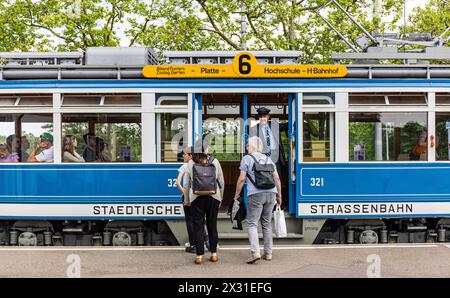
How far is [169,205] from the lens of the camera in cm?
866

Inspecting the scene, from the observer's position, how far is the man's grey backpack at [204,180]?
7.29 metres

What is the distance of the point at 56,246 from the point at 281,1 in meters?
A: 13.8

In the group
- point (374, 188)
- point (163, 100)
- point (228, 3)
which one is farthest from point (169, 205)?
point (228, 3)

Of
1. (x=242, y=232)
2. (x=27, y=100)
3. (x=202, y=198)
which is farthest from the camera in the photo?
(x=27, y=100)

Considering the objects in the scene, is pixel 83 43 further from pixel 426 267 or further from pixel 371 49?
pixel 426 267

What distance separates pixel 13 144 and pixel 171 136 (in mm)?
2531

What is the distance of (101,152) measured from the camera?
877cm

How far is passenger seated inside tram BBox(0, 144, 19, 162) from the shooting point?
880 cm

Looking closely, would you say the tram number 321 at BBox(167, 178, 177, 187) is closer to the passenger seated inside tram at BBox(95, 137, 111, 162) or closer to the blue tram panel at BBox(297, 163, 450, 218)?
the passenger seated inside tram at BBox(95, 137, 111, 162)

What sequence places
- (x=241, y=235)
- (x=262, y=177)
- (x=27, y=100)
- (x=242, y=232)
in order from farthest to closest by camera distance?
(x=27, y=100) → (x=242, y=232) → (x=241, y=235) → (x=262, y=177)

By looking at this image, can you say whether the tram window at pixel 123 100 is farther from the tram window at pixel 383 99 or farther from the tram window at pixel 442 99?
the tram window at pixel 442 99

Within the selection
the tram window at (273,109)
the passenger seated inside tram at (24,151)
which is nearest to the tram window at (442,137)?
the tram window at (273,109)

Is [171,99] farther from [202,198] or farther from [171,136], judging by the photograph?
[202,198]

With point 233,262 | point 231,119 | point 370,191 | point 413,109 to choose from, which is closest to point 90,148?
point 231,119
